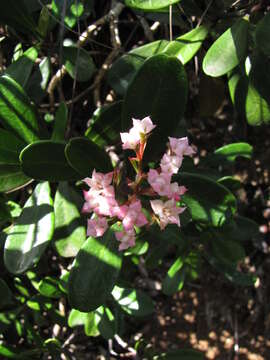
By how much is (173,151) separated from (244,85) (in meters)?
0.36

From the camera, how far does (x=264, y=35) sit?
0.99 m

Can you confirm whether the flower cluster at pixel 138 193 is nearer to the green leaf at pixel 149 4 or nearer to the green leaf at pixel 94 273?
the green leaf at pixel 94 273

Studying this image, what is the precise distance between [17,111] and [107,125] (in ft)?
0.74

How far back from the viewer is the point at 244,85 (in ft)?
3.89

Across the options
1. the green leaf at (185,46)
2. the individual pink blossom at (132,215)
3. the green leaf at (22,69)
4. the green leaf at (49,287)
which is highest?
the green leaf at (22,69)

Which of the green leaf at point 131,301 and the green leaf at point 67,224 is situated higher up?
the green leaf at point 67,224

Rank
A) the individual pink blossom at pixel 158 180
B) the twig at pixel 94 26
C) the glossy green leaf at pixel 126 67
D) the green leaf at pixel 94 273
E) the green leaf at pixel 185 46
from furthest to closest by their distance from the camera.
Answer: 1. the twig at pixel 94 26
2. the glossy green leaf at pixel 126 67
3. the green leaf at pixel 185 46
4. the green leaf at pixel 94 273
5. the individual pink blossom at pixel 158 180

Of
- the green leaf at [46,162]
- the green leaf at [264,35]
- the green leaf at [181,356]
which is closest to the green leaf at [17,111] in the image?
the green leaf at [46,162]

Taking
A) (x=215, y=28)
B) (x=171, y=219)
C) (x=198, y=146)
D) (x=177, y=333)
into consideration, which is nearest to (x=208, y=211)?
(x=171, y=219)

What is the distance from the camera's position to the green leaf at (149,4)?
104 cm

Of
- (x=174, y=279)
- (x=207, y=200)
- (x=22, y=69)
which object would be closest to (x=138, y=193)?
(x=207, y=200)

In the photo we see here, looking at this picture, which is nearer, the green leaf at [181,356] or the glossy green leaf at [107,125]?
the glossy green leaf at [107,125]

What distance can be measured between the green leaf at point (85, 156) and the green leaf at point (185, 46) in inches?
12.2

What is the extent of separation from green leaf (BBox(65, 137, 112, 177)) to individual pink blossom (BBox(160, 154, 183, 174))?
164 mm
